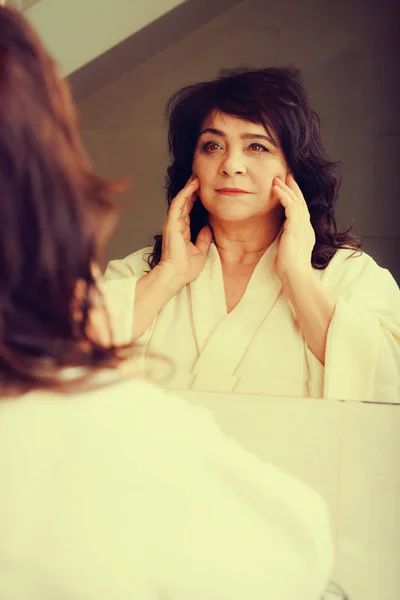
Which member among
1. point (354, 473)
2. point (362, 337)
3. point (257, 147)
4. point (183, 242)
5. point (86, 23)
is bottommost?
point (354, 473)

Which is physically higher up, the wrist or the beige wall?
the beige wall

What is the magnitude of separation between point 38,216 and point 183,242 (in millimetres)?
449

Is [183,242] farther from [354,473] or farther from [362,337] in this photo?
[354,473]

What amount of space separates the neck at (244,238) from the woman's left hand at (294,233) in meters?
0.02

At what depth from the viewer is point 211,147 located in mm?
796

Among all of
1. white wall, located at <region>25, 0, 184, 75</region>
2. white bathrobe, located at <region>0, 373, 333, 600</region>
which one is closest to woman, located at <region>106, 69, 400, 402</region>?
white wall, located at <region>25, 0, 184, 75</region>

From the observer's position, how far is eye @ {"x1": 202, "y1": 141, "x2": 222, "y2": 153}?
793 millimetres

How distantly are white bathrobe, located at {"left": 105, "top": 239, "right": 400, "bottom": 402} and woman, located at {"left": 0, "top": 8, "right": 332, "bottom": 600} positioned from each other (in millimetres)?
342

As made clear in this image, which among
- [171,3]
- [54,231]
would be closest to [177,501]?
[54,231]

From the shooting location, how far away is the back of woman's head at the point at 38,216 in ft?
1.23

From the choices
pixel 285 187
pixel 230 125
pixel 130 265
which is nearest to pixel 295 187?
pixel 285 187

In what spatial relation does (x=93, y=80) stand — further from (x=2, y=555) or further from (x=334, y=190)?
(x=2, y=555)

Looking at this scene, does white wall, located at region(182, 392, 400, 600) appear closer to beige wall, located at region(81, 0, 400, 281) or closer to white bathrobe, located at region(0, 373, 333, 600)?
beige wall, located at region(81, 0, 400, 281)

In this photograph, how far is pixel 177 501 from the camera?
1.41 feet
